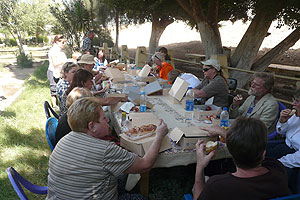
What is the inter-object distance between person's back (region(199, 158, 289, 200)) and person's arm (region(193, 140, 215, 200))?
33 centimetres

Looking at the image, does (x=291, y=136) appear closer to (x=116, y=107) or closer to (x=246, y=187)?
(x=246, y=187)

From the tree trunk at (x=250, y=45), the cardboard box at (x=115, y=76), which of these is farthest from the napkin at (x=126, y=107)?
the tree trunk at (x=250, y=45)

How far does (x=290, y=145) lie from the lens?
102 inches

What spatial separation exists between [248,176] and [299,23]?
25.2 feet

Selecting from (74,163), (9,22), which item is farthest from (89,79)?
(9,22)

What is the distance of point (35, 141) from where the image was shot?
4.30m

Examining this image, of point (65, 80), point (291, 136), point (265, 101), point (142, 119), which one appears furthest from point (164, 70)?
point (291, 136)

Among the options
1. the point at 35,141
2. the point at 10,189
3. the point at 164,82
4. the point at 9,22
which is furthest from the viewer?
the point at 9,22

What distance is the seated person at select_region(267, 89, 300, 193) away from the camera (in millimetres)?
2223

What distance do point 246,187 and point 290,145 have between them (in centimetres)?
156

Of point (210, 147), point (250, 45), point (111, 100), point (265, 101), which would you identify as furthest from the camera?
point (250, 45)

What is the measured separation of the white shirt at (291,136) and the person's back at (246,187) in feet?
3.02

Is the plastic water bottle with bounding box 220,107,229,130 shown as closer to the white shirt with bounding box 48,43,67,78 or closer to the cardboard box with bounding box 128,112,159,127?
the cardboard box with bounding box 128,112,159,127

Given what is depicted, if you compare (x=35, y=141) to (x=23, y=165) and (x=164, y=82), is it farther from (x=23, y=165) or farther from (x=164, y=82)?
(x=164, y=82)
